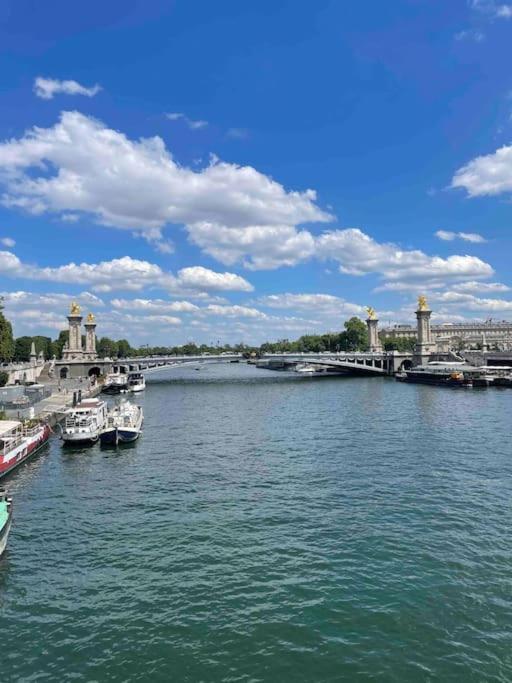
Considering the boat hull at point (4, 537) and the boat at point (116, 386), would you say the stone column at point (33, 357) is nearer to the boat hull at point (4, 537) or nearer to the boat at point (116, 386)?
the boat at point (116, 386)

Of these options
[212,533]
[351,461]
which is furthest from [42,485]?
[351,461]

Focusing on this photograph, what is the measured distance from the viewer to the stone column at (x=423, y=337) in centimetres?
11994

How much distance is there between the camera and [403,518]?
20.4 metres

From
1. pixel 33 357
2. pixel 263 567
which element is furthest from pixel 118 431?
pixel 33 357

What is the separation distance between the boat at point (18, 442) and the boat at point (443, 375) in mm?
65669

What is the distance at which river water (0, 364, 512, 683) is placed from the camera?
11906 mm

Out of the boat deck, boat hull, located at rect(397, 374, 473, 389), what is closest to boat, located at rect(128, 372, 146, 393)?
boat hull, located at rect(397, 374, 473, 389)

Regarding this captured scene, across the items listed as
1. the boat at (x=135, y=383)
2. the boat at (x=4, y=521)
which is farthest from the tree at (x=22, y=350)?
the boat at (x=4, y=521)

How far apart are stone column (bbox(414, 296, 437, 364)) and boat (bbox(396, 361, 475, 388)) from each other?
11621 millimetres

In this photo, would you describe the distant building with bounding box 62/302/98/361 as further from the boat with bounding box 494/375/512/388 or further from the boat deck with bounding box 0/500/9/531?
the boat deck with bounding box 0/500/9/531

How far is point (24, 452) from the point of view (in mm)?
32969

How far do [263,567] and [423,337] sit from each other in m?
112

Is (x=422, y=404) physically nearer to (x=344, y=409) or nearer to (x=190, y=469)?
(x=344, y=409)

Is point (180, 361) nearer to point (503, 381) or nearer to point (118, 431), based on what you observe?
point (503, 381)
